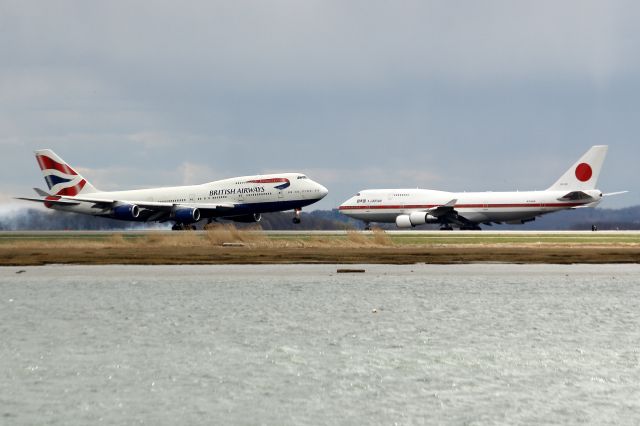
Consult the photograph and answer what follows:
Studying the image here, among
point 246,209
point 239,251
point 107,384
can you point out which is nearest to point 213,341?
point 107,384

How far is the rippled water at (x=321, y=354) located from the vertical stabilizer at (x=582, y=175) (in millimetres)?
69753

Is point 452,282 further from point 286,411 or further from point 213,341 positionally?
point 286,411

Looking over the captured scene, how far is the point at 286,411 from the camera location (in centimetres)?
900

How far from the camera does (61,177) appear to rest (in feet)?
332

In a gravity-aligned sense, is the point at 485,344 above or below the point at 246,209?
below

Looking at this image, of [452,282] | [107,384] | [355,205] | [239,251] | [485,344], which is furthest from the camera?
[355,205]

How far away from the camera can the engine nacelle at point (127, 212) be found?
87.5m

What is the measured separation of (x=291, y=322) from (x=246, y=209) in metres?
70.3

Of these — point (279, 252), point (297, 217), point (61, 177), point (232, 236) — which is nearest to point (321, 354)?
point (279, 252)

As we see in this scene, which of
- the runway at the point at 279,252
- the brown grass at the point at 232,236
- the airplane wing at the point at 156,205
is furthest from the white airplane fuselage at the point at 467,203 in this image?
the brown grass at the point at 232,236

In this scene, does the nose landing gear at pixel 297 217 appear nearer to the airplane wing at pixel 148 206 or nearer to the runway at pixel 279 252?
the airplane wing at pixel 148 206

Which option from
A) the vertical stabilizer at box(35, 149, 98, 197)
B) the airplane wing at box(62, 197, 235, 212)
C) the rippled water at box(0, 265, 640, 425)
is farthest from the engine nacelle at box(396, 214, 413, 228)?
the rippled water at box(0, 265, 640, 425)

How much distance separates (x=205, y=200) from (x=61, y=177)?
2232 centimetres

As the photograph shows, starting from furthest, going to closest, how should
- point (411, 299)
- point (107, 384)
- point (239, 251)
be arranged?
1. point (239, 251)
2. point (411, 299)
3. point (107, 384)
